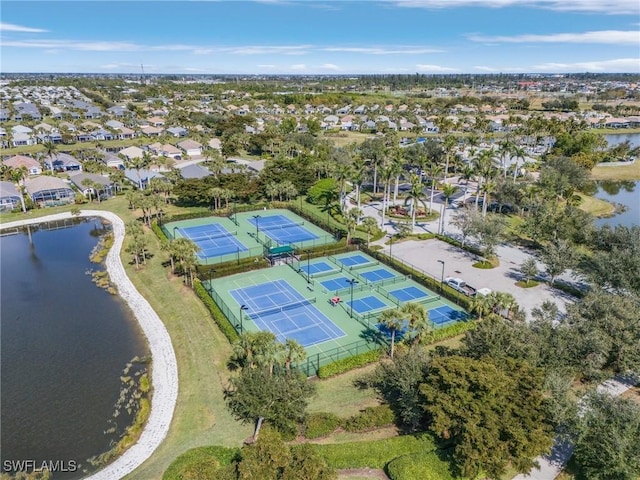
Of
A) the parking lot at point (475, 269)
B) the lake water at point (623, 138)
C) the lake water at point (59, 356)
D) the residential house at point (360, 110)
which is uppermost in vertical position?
the residential house at point (360, 110)

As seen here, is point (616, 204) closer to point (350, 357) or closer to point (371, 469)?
point (350, 357)

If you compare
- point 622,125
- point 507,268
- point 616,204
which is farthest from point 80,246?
point 622,125

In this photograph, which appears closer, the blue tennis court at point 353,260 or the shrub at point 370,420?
the shrub at point 370,420

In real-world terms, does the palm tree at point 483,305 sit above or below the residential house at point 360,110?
below

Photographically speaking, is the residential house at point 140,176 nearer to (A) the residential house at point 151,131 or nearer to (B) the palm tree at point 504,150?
(A) the residential house at point 151,131

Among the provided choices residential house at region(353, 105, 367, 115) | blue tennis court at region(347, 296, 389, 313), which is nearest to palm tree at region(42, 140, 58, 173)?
blue tennis court at region(347, 296, 389, 313)

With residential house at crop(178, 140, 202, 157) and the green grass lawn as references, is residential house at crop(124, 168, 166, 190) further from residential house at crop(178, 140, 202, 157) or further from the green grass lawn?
the green grass lawn

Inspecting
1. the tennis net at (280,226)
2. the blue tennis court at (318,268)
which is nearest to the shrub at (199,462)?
the blue tennis court at (318,268)
